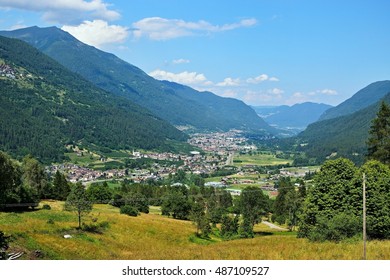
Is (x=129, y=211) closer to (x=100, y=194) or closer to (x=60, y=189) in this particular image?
(x=100, y=194)

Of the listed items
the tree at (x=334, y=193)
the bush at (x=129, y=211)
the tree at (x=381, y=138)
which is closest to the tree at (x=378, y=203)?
the tree at (x=334, y=193)

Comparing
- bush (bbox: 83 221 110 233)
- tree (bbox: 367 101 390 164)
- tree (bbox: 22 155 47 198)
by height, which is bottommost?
bush (bbox: 83 221 110 233)

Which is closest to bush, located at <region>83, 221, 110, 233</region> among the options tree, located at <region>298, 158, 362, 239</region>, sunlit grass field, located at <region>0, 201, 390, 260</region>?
sunlit grass field, located at <region>0, 201, 390, 260</region>

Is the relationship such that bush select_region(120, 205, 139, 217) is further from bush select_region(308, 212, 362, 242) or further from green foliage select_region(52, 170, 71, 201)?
bush select_region(308, 212, 362, 242)

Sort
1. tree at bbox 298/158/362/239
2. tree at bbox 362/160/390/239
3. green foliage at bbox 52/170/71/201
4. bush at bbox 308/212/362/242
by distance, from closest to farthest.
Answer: bush at bbox 308/212/362/242 < tree at bbox 362/160/390/239 < tree at bbox 298/158/362/239 < green foliage at bbox 52/170/71/201

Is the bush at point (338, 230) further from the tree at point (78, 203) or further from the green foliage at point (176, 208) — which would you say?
the green foliage at point (176, 208)

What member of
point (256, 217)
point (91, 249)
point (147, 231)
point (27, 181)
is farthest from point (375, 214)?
point (27, 181)
